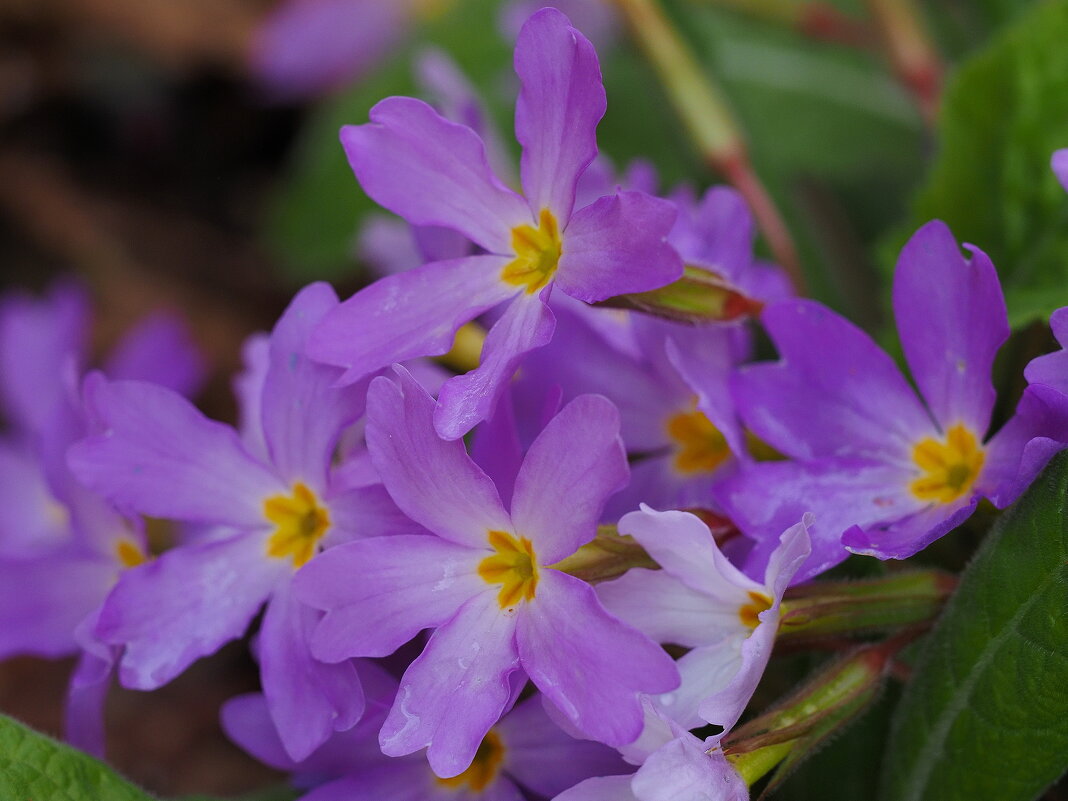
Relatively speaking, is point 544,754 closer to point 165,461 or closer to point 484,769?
point 484,769

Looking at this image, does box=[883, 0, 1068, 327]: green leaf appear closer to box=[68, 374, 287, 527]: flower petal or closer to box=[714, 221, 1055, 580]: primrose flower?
box=[714, 221, 1055, 580]: primrose flower

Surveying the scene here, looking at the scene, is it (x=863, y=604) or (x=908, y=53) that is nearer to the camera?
(x=863, y=604)

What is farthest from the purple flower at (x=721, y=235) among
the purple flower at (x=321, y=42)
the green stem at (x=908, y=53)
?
the purple flower at (x=321, y=42)

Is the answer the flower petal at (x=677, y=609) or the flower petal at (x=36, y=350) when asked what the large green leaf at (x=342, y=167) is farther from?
the flower petal at (x=677, y=609)

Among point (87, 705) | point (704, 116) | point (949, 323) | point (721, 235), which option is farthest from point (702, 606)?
point (704, 116)

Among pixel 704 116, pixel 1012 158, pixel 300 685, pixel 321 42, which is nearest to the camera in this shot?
pixel 300 685

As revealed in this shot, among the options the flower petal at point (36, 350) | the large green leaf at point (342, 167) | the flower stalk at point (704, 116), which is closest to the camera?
the flower stalk at point (704, 116)
